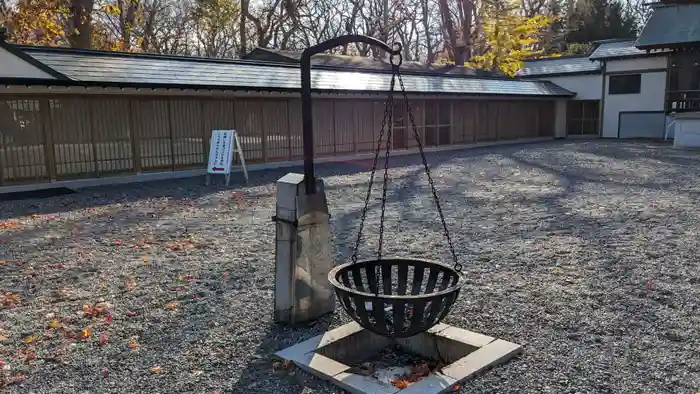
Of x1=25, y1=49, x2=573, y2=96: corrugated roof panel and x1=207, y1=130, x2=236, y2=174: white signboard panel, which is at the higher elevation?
x1=25, y1=49, x2=573, y2=96: corrugated roof panel

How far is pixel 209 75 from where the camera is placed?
1415 cm

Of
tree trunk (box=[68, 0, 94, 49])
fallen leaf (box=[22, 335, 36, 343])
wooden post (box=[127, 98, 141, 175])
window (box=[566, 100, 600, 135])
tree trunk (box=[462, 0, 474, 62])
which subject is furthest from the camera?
tree trunk (box=[462, 0, 474, 62])

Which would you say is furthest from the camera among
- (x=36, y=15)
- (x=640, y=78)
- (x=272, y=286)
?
(x=640, y=78)

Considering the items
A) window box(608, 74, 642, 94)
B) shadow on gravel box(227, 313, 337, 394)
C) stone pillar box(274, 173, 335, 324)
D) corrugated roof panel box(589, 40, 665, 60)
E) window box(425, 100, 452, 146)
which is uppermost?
corrugated roof panel box(589, 40, 665, 60)

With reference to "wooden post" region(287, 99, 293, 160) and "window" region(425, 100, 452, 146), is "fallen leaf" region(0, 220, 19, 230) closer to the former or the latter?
"wooden post" region(287, 99, 293, 160)

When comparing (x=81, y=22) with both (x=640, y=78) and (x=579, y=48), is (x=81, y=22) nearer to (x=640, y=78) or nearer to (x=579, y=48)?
(x=640, y=78)

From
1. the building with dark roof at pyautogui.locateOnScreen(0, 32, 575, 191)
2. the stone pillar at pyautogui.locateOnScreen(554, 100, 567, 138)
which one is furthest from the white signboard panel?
Result: the stone pillar at pyautogui.locateOnScreen(554, 100, 567, 138)

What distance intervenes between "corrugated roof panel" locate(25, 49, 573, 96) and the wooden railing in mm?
9685

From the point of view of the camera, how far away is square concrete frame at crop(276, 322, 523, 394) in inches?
124

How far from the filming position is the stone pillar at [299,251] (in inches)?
161

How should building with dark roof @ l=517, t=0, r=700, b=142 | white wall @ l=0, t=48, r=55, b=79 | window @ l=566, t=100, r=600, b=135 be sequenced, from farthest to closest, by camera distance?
1. window @ l=566, t=100, r=600, b=135
2. building with dark roof @ l=517, t=0, r=700, b=142
3. white wall @ l=0, t=48, r=55, b=79

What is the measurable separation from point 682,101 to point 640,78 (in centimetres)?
243

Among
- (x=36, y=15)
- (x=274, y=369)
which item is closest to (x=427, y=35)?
(x=36, y=15)

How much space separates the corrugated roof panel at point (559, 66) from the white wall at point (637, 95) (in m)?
1.27
